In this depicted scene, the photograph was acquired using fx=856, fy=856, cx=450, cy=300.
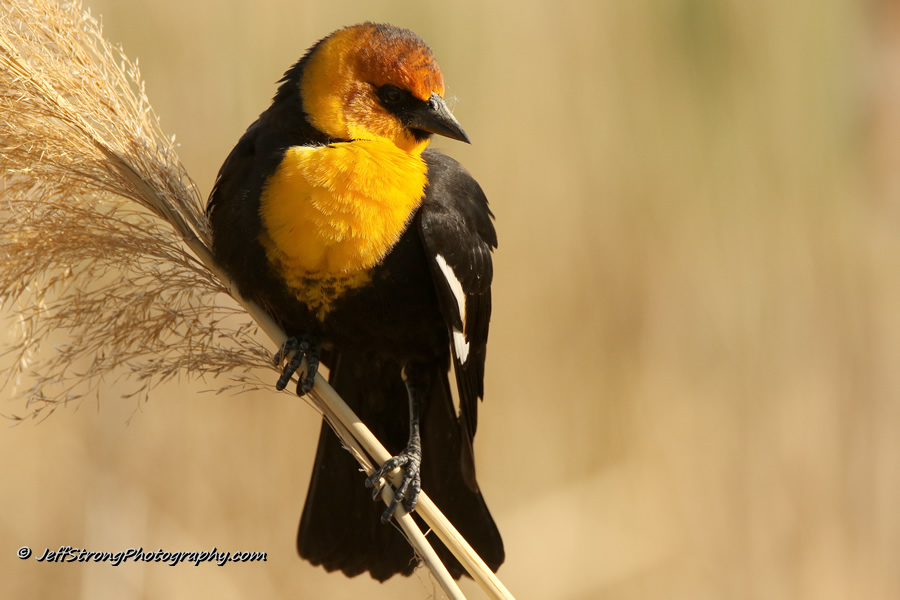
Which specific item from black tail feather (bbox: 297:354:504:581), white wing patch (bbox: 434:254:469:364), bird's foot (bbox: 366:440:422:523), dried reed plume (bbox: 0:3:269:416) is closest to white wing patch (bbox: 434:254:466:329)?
white wing patch (bbox: 434:254:469:364)

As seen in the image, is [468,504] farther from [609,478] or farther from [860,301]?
[860,301]

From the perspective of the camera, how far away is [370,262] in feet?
6.30

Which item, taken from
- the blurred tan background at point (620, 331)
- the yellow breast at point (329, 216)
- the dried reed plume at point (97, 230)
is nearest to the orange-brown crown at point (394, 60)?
the yellow breast at point (329, 216)

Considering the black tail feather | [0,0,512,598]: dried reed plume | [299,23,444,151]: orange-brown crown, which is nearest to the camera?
[0,0,512,598]: dried reed plume

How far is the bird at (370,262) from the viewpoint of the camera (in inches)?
74.3

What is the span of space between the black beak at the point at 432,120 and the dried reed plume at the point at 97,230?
0.59m

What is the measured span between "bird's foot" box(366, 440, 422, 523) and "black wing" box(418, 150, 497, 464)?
0.15 metres

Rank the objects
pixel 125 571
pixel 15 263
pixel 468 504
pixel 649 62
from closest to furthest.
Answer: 1. pixel 15 263
2. pixel 468 504
3. pixel 125 571
4. pixel 649 62

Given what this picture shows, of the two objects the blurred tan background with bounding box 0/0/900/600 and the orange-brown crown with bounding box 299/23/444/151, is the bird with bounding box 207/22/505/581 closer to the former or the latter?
the orange-brown crown with bounding box 299/23/444/151

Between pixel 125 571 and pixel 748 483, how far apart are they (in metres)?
2.00

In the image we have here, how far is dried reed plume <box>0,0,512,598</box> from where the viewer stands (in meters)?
1.58

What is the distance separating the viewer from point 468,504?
2.25 metres

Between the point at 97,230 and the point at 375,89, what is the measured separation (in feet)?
2.41

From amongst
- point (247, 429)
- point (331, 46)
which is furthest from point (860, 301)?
point (247, 429)
